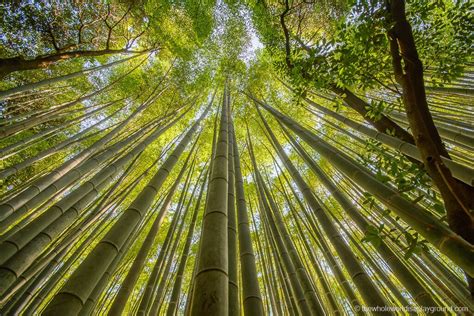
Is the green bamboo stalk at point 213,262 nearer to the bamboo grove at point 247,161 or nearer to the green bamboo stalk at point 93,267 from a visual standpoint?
the bamboo grove at point 247,161

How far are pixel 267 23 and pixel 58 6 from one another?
15.0ft

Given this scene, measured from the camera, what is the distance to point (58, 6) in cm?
509

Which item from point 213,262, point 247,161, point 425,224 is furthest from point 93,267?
point 247,161

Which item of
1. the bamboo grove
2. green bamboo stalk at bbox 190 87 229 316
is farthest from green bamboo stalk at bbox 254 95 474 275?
green bamboo stalk at bbox 190 87 229 316

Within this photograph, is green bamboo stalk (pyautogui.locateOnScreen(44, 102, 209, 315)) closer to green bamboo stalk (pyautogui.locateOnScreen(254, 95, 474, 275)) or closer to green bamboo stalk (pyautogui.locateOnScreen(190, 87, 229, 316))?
green bamboo stalk (pyautogui.locateOnScreen(190, 87, 229, 316))

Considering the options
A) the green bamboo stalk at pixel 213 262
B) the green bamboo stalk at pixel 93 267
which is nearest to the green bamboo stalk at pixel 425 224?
the green bamboo stalk at pixel 213 262

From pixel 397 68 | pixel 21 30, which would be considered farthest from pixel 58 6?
pixel 397 68

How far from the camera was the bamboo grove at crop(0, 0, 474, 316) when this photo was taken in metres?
1.39

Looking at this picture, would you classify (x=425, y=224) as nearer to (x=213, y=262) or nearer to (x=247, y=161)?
(x=213, y=262)

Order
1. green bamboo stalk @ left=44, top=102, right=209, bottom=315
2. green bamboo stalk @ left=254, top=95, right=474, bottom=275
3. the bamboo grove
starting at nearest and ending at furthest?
1. green bamboo stalk @ left=254, top=95, right=474, bottom=275
2. green bamboo stalk @ left=44, top=102, right=209, bottom=315
3. the bamboo grove

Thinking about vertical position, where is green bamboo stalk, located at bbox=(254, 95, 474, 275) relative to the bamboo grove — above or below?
below

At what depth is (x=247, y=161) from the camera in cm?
762

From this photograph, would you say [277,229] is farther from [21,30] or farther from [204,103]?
[21,30]

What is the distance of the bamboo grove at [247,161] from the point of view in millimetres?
1394
